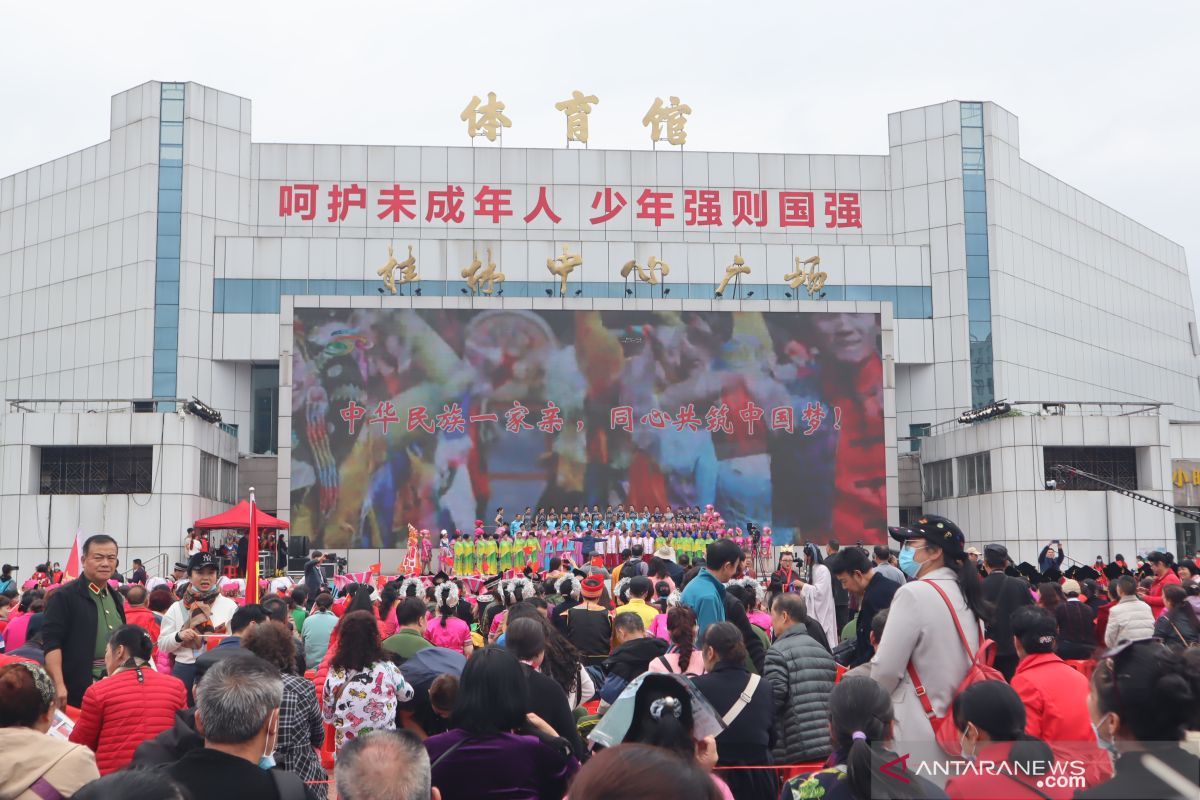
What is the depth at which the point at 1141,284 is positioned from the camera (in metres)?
53.1

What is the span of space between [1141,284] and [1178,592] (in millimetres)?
48278

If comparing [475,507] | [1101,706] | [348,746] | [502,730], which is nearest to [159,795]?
[348,746]

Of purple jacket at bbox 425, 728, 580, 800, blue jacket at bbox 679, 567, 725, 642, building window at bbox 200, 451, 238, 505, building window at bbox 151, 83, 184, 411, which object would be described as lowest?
purple jacket at bbox 425, 728, 580, 800

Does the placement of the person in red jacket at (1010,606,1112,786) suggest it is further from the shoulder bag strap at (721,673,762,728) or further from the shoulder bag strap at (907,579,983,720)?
the shoulder bag strap at (721,673,762,728)

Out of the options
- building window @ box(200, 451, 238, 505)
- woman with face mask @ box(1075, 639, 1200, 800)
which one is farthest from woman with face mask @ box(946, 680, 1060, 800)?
building window @ box(200, 451, 238, 505)

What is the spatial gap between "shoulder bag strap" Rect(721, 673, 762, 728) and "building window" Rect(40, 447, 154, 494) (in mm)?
31766

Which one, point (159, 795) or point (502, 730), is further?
point (502, 730)

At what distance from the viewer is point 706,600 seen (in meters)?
7.68

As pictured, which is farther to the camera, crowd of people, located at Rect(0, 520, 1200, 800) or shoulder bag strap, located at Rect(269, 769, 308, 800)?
shoulder bag strap, located at Rect(269, 769, 308, 800)

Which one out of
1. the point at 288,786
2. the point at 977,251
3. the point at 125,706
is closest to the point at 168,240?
the point at 977,251

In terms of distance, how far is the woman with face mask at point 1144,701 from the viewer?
3.04m

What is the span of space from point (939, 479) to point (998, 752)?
40.2m

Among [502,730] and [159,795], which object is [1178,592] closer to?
[502,730]

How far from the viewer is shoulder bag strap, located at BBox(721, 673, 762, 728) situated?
18.0 ft
